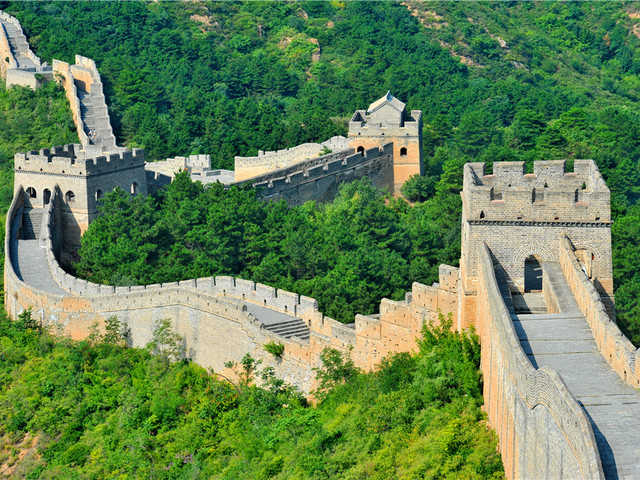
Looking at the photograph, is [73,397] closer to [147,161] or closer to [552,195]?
[552,195]

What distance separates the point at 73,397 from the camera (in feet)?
127

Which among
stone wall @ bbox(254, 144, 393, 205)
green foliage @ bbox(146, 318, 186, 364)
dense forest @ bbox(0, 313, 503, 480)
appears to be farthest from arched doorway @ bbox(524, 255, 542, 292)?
stone wall @ bbox(254, 144, 393, 205)

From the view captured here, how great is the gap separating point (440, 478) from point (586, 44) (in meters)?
88.7

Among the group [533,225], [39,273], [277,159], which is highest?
Result: [533,225]

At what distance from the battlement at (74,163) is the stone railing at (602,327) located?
77.4 feet

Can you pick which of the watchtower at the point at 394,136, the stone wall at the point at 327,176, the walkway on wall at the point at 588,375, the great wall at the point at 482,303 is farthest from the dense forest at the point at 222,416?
the watchtower at the point at 394,136

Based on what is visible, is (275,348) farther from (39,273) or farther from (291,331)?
(39,273)

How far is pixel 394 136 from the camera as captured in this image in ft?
194

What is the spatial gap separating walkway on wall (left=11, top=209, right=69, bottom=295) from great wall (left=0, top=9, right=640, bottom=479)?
0.05 m

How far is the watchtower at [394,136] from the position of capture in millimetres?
58938

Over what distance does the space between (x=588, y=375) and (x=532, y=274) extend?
735cm

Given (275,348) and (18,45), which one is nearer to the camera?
(275,348)

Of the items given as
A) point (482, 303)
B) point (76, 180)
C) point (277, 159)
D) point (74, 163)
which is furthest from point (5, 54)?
point (482, 303)

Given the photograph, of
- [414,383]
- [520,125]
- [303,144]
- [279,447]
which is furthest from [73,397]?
[520,125]
